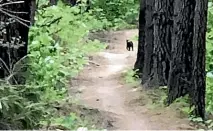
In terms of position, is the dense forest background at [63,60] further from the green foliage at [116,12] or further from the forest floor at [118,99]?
the green foliage at [116,12]

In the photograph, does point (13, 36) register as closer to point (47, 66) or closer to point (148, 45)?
point (47, 66)

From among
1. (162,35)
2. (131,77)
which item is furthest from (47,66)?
(131,77)

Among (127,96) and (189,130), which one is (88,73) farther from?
(189,130)

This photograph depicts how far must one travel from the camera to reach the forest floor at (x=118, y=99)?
8.89 m

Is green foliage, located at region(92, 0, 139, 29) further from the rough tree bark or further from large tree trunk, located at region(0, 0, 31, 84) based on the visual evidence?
large tree trunk, located at region(0, 0, 31, 84)

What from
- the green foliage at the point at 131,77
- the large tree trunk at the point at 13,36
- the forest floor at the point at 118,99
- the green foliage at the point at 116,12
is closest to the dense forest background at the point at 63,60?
the large tree trunk at the point at 13,36

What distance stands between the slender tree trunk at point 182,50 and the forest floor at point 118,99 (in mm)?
528

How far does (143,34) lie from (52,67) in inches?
138

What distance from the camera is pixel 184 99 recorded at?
9.77m

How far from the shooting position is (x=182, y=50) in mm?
9812

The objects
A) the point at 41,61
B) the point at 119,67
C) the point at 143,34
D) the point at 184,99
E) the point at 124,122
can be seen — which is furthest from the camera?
the point at 119,67

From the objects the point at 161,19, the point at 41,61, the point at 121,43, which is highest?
the point at 161,19

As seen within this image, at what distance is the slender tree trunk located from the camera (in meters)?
9.63

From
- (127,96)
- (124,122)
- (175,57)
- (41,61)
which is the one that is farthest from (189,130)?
(41,61)
